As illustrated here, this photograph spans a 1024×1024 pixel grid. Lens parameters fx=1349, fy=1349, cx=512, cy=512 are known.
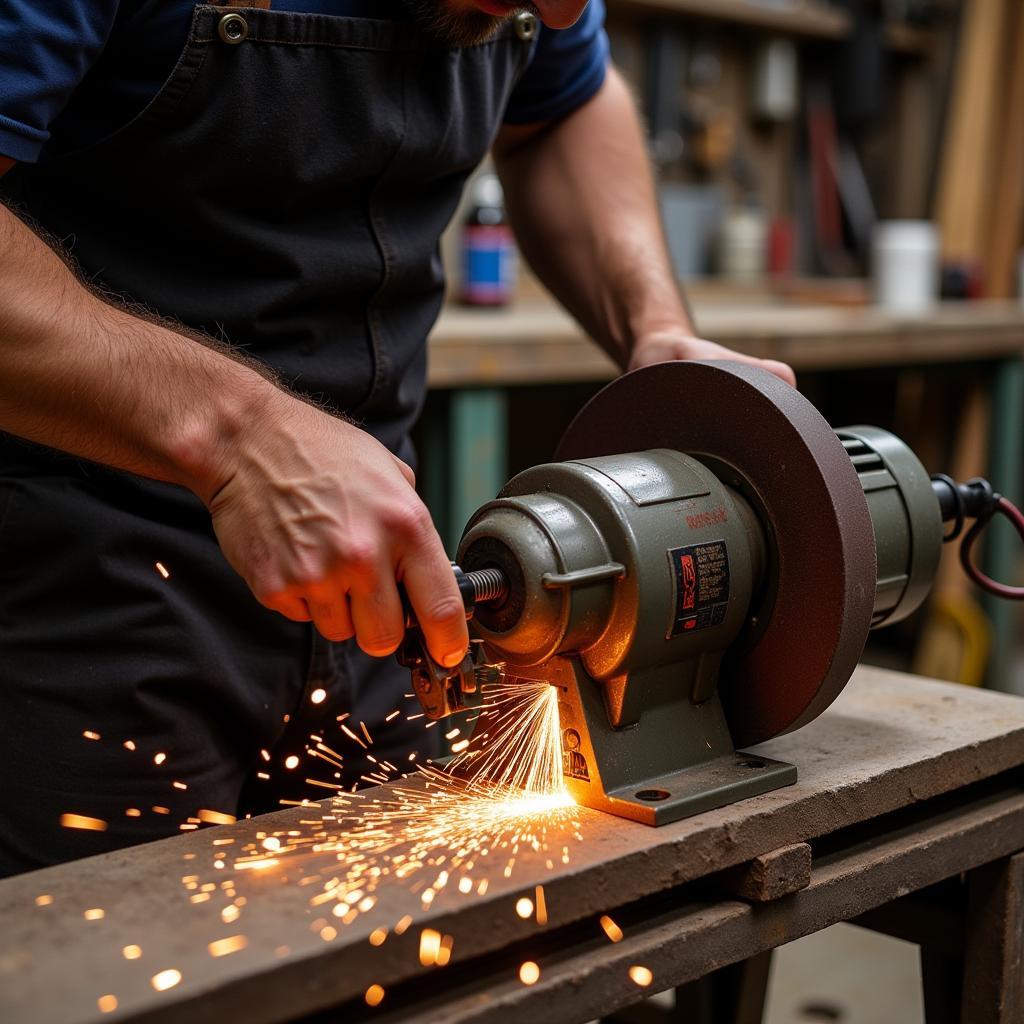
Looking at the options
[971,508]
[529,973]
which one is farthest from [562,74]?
[529,973]

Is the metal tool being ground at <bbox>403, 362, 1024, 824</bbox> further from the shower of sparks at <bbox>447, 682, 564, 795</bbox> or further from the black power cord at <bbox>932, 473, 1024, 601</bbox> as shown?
the black power cord at <bbox>932, 473, 1024, 601</bbox>

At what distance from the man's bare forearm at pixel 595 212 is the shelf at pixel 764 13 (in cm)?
187

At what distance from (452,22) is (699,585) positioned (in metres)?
0.56

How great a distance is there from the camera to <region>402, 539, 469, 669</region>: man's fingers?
928 millimetres

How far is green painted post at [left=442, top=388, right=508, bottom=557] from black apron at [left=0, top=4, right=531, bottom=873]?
0.87 m

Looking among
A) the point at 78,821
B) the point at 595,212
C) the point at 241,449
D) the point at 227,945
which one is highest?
the point at 595,212

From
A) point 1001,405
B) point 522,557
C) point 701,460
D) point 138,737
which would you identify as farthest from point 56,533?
point 1001,405

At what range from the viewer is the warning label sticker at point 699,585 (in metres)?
1.01

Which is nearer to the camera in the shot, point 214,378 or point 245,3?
point 214,378

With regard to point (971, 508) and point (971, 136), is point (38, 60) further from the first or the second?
point (971, 136)

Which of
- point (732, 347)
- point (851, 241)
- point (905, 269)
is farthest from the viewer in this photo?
point (851, 241)

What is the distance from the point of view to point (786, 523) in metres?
1.07

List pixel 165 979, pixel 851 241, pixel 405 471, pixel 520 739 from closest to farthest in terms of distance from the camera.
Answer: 1. pixel 165 979
2. pixel 405 471
3. pixel 520 739
4. pixel 851 241

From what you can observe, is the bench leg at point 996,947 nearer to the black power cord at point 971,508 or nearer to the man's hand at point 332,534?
the black power cord at point 971,508
